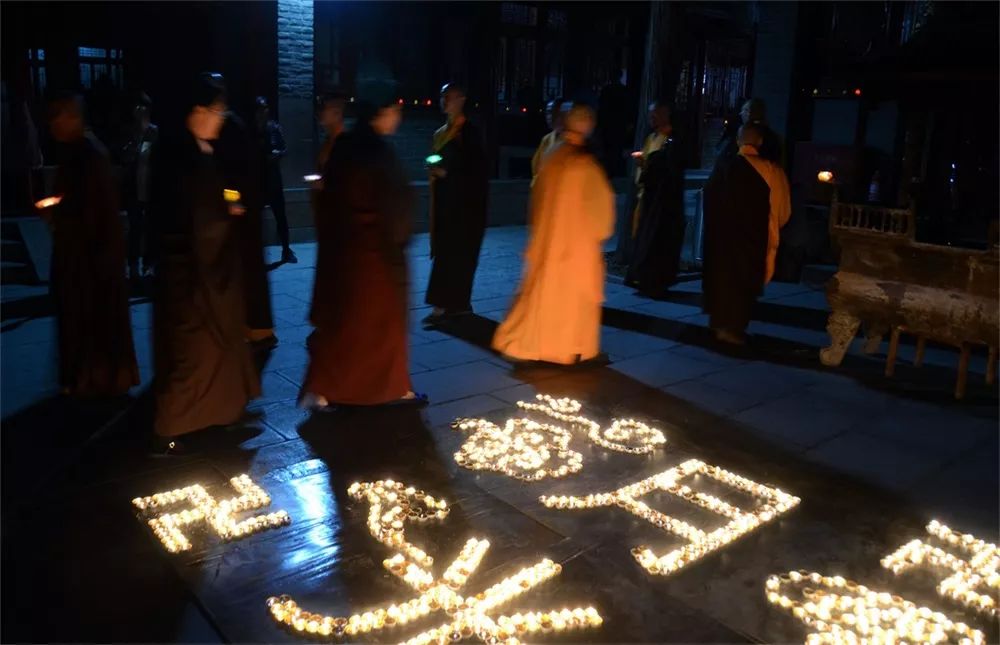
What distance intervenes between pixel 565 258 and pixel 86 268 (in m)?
2.86

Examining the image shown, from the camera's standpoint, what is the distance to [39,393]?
200 inches

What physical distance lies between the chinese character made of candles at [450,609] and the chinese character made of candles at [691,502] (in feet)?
1.54

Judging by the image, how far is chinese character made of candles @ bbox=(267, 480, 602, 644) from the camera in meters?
2.89

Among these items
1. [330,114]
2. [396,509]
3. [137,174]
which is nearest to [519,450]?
[396,509]

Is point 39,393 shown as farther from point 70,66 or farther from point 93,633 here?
point 70,66

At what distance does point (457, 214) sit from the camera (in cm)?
698

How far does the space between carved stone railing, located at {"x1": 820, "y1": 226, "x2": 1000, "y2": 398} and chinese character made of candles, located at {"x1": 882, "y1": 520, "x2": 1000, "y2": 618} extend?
2077 mm

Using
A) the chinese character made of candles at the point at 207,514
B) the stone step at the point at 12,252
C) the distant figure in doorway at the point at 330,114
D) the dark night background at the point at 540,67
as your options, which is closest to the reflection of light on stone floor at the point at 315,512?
the chinese character made of candles at the point at 207,514

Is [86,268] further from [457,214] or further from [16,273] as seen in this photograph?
[16,273]

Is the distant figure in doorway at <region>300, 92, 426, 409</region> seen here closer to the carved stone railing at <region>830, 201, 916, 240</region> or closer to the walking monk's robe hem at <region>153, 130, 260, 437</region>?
the walking monk's robe hem at <region>153, 130, 260, 437</region>

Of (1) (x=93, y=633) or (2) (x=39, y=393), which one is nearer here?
(1) (x=93, y=633)

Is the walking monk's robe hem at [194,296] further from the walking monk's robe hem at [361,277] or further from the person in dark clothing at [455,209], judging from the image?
the person in dark clothing at [455,209]

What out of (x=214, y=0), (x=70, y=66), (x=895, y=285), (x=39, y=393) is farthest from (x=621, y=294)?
(x=70, y=66)

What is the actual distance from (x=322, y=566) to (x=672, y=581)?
52.0 inches
